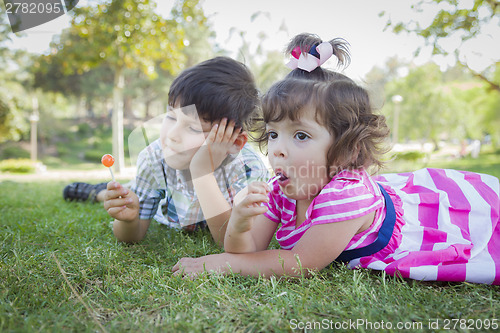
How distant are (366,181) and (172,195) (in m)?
1.15

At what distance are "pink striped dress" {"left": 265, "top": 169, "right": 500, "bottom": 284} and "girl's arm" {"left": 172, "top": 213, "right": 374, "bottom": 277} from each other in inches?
1.7

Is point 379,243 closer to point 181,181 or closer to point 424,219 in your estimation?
point 424,219

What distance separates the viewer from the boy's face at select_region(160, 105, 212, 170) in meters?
1.90

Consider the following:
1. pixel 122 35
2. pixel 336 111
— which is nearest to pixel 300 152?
pixel 336 111

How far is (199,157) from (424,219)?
1.13 metres

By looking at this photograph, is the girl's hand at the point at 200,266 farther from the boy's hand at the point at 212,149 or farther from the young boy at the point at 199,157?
the boy's hand at the point at 212,149

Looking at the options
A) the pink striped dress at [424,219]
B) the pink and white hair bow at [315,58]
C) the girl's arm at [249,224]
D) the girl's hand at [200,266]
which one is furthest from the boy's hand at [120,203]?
the pink and white hair bow at [315,58]

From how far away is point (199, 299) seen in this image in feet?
4.03

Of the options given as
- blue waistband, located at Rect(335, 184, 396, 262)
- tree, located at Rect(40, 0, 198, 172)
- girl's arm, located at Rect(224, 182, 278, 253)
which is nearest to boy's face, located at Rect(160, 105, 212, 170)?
girl's arm, located at Rect(224, 182, 278, 253)

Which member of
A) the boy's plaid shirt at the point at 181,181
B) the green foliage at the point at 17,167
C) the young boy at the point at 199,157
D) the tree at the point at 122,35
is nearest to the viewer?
the young boy at the point at 199,157

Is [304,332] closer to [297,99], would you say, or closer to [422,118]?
[297,99]

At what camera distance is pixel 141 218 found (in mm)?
2105

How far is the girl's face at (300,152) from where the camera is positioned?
1533 mm

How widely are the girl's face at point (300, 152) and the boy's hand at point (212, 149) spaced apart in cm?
37
